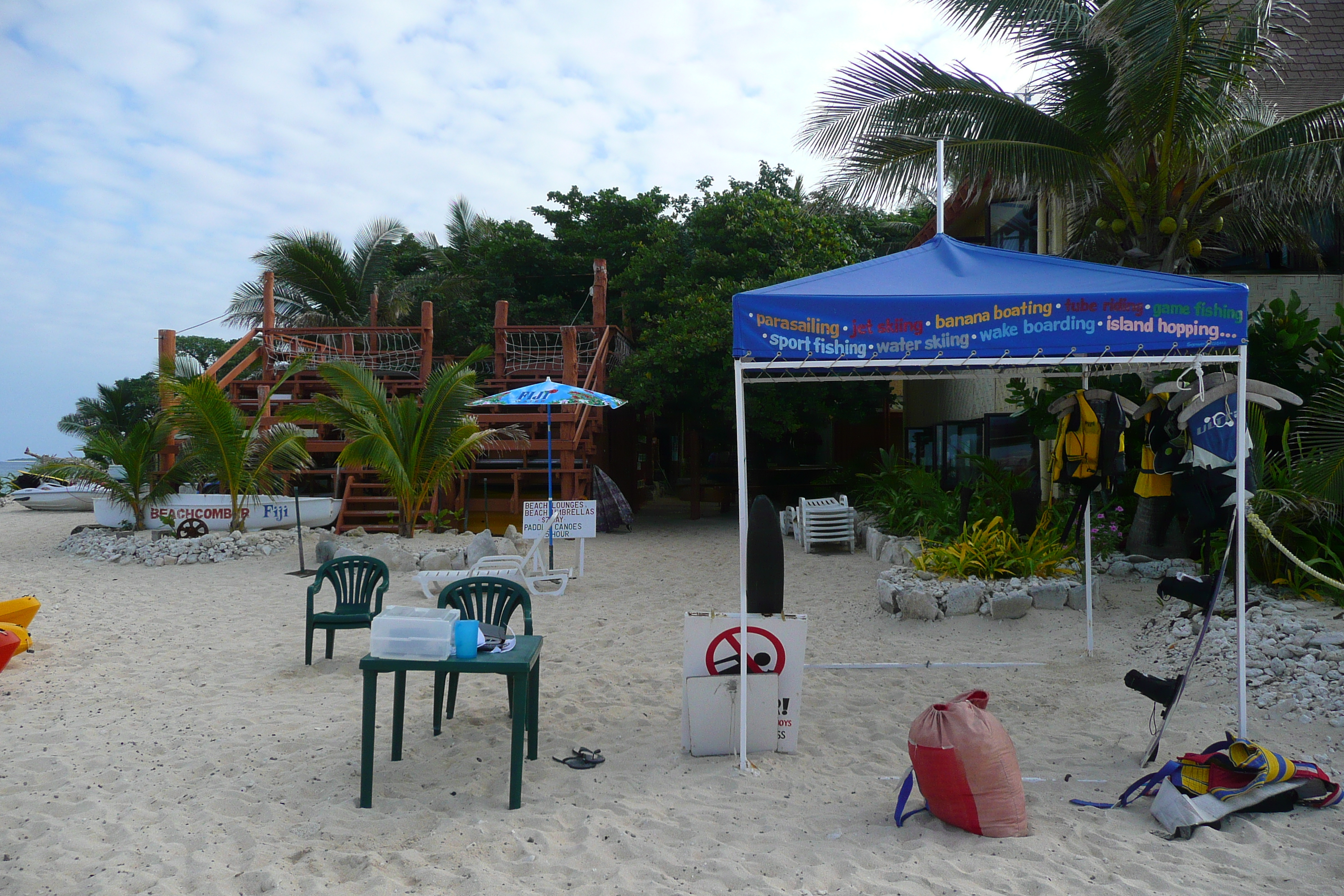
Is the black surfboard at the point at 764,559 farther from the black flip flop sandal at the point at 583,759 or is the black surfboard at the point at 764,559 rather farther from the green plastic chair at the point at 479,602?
the green plastic chair at the point at 479,602

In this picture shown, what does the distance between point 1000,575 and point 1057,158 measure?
4220mm

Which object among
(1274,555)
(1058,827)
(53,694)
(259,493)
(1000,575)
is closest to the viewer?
(1058,827)

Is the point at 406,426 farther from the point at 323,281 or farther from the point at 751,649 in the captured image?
the point at 323,281

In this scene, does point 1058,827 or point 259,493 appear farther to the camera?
point 259,493

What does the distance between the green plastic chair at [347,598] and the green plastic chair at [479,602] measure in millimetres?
1137

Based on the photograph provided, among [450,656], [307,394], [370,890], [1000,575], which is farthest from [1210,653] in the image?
[307,394]

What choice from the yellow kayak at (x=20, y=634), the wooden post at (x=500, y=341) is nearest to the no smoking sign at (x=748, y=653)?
the yellow kayak at (x=20, y=634)

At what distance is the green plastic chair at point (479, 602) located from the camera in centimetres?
477

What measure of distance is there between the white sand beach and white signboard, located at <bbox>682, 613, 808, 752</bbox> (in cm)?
37

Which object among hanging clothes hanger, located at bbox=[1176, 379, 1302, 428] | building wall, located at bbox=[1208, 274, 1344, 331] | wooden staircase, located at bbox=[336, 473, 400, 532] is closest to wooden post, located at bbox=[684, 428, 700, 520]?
wooden staircase, located at bbox=[336, 473, 400, 532]

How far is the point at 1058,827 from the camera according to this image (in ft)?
11.2

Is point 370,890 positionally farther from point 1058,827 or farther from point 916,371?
point 916,371

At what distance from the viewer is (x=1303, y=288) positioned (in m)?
10.2

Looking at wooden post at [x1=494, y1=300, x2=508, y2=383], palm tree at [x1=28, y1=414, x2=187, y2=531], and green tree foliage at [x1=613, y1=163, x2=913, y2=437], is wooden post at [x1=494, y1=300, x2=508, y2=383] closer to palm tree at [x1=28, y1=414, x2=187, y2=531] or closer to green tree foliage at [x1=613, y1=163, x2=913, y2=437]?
green tree foliage at [x1=613, y1=163, x2=913, y2=437]
